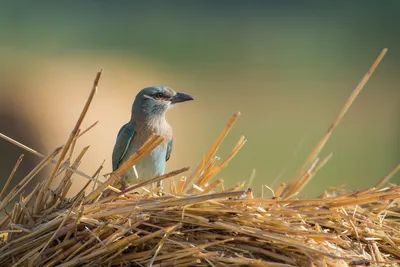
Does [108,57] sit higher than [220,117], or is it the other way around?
[108,57]

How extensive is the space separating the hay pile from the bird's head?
2.11m

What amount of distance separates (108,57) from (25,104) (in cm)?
736

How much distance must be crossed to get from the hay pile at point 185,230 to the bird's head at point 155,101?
6.91 feet

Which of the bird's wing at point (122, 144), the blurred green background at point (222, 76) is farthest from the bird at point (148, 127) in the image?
the blurred green background at point (222, 76)

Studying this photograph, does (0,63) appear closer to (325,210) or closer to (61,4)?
(325,210)

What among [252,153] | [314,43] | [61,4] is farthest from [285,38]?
[252,153]

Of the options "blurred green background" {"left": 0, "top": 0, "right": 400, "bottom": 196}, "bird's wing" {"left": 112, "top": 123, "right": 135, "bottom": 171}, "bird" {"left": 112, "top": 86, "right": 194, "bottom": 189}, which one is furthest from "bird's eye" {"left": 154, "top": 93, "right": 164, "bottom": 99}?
"blurred green background" {"left": 0, "top": 0, "right": 400, "bottom": 196}

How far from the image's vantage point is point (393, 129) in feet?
62.7

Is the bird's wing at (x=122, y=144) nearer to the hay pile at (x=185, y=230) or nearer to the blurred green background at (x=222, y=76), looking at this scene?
the blurred green background at (x=222, y=76)

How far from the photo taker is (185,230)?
3.90 metres

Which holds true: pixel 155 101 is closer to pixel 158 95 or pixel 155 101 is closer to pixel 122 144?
pixel 158 95

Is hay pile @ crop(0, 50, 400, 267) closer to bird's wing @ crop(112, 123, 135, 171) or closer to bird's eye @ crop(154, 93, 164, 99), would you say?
bird's wing @ crop(112, 123, 135, 171)

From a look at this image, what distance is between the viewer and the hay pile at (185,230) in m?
3.80

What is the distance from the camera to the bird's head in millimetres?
6242
